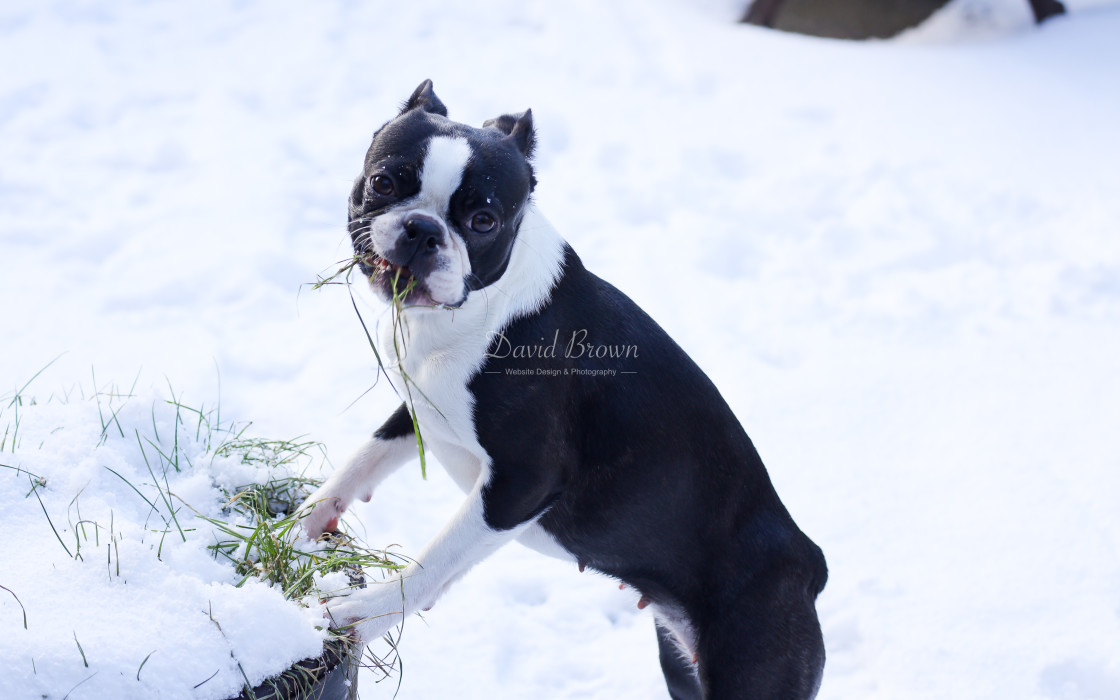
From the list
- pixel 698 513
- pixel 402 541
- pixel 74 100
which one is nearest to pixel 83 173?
pixel 74 100

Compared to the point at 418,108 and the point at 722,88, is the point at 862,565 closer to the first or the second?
the point at 418,108

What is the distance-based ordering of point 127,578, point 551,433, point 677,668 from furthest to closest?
point 677,668 → point 551,433 → point 127,578

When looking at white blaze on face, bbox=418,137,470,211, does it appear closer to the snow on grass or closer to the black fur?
the black fur

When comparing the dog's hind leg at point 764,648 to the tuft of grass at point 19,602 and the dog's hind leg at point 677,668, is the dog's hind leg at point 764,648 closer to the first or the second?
the dog's hind leg at point 677,668

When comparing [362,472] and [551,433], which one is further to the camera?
[362,472]

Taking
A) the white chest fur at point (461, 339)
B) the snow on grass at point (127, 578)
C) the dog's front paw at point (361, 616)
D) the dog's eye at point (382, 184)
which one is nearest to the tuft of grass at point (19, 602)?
the snow on grass at point (127, 578)

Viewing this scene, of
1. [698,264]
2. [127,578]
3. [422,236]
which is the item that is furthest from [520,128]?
[698,264]

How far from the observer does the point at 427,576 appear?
7.45 feet

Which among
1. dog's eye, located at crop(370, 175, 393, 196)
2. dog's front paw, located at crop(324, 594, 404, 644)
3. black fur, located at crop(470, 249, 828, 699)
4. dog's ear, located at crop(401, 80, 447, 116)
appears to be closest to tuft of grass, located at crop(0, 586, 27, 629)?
dog's front paw, located at crop(324, 594, 404, 644)

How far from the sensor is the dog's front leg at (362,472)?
254 cm

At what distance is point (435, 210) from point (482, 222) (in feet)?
0.38

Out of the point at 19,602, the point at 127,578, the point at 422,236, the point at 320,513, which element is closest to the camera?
the point at 19,602

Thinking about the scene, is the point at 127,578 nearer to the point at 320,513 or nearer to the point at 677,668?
the point at 320,513

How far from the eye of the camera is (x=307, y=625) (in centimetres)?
202
